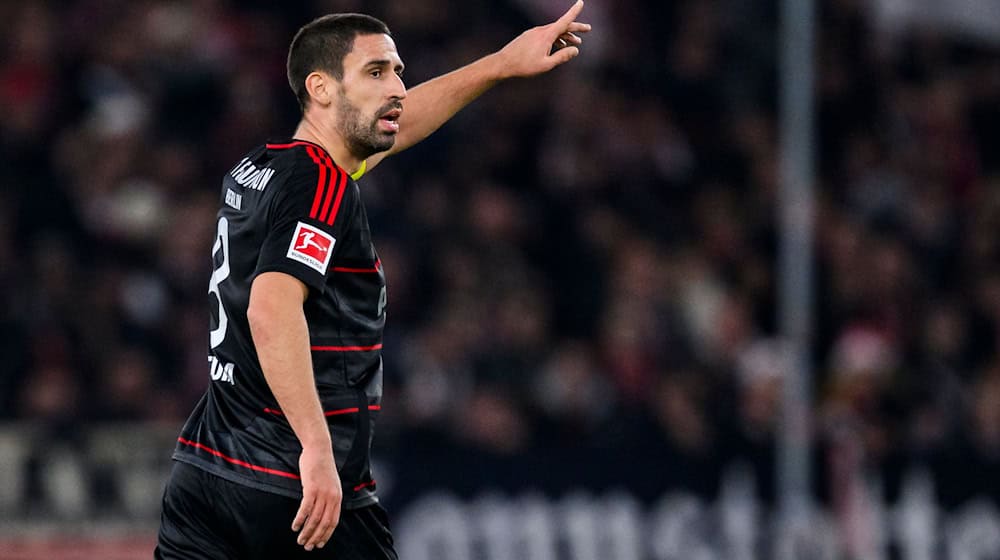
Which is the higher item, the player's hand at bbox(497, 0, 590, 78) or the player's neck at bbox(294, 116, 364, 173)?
the player's hand at bbox(497, 0, 590, 78)

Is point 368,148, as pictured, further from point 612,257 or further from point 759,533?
point 612,257

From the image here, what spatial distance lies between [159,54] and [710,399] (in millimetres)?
3940

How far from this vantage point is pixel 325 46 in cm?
462

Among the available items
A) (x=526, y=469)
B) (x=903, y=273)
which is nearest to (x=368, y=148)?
(x=526, y=469)

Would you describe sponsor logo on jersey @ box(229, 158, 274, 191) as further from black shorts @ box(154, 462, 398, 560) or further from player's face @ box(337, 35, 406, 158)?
black shorts @ box(154, 462, 398, 560)

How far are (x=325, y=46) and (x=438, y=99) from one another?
2.93ft

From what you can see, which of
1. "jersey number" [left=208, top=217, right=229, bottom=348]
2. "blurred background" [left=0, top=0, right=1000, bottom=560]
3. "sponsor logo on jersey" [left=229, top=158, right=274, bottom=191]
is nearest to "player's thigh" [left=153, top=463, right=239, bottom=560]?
"jersey number" [left=208, top=217, right=229, bottom=348]

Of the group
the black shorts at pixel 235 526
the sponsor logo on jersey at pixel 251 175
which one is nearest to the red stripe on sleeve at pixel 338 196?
the sponsor logo on jersey at pixel 251 175

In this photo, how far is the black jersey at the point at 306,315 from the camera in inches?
172

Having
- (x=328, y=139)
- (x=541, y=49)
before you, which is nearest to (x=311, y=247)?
(x=328, y=139)

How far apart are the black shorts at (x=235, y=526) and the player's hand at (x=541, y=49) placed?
1.43 meters

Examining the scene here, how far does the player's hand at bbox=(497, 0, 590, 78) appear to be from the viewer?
523 cm

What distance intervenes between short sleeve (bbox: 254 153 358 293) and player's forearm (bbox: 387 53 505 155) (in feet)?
3.39

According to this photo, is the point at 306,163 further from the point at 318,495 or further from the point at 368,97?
the point at 318,495
